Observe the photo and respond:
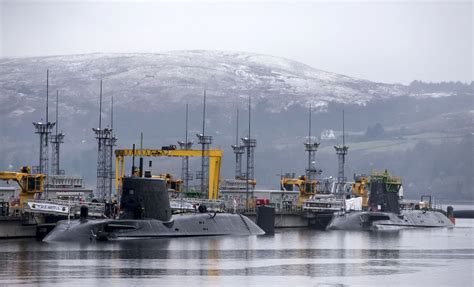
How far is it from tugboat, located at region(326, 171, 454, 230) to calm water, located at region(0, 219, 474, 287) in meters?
27.6

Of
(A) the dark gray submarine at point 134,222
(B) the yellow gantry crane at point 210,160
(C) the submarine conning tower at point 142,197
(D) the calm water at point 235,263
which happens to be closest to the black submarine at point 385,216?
(B) the yellow gantry crane at point 210,160

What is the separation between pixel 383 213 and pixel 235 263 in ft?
194

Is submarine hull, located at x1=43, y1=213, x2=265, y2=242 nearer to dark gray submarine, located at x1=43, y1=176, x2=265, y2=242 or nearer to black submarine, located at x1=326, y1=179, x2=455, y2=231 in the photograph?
dark gray submarine, located at x1=43, y1=176, x2=265, y2=242

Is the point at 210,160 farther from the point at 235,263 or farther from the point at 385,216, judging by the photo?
the point at 235,263

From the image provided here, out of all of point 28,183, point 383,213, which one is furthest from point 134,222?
point 383,213

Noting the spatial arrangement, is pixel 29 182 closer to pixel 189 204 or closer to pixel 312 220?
pixel 189 204

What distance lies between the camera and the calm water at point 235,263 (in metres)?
56.2

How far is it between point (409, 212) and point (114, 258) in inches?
2739

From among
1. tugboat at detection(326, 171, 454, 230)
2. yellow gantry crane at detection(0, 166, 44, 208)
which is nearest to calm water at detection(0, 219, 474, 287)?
yellow gantry crane at detection(0, 166, 44, 208)

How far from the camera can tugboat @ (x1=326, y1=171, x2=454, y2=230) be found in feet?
394

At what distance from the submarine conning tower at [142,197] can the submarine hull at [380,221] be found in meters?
41.0

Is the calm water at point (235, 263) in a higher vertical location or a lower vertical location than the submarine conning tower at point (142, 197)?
lower

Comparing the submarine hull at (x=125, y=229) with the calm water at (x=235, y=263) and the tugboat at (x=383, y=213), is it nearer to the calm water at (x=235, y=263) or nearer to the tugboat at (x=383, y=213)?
the calm water at (x=235, y=263)

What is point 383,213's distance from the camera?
123375 mm
